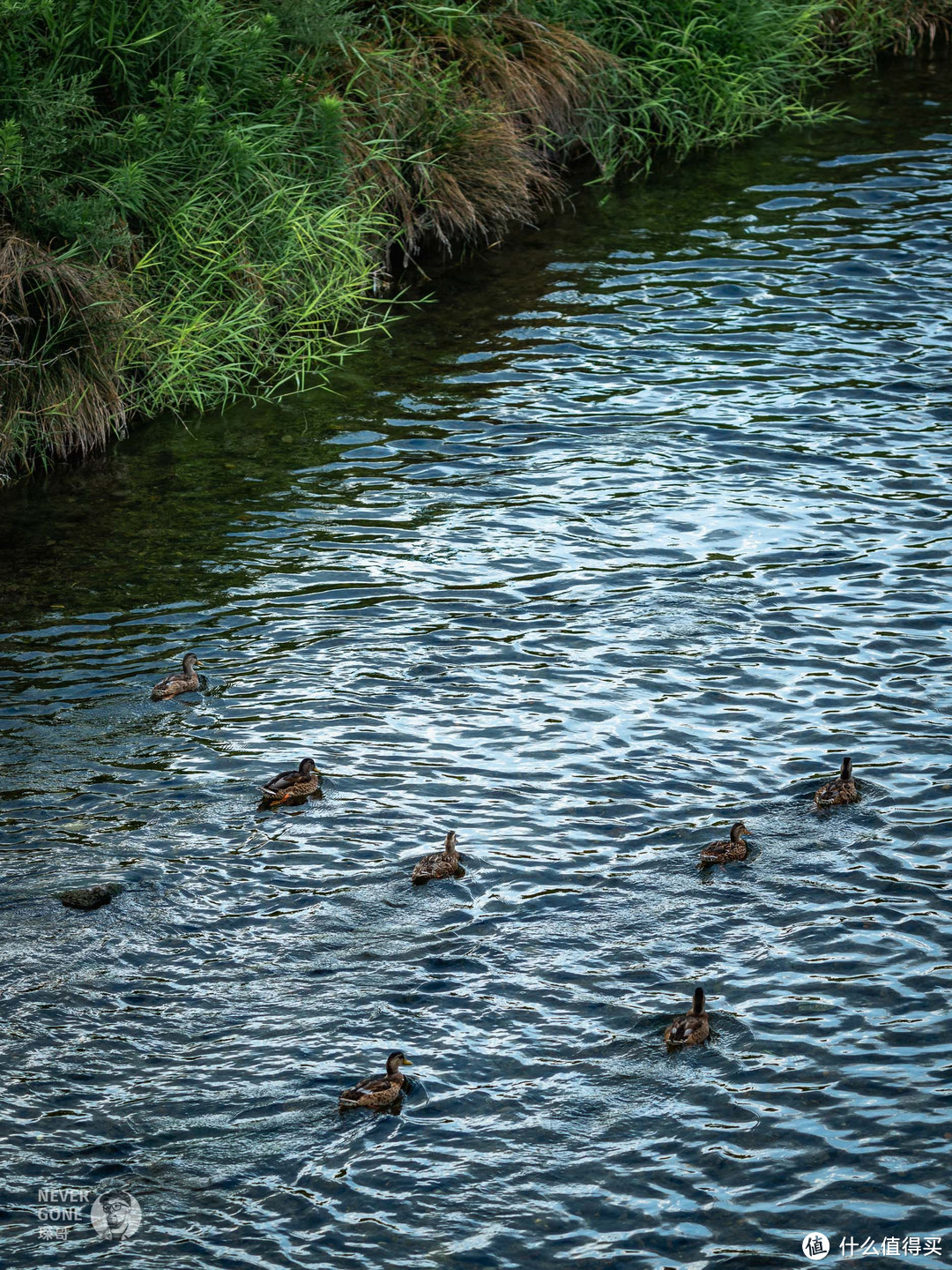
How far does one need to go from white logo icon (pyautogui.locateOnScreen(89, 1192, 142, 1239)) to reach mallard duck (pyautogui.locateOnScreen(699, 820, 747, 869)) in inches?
154

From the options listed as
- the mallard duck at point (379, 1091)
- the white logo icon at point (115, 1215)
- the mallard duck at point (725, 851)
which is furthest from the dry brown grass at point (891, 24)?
the white logo icon at point (115, 1215)

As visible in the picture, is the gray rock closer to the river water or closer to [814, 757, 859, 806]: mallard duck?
the river water

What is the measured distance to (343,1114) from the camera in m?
7.23

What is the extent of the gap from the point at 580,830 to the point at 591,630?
9.23 ft

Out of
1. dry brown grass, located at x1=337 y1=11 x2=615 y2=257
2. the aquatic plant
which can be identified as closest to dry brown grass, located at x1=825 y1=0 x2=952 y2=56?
dry brown grass, located at x1=337 y1=11 x2=615 y2=257

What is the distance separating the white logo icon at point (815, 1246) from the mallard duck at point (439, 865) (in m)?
3.12

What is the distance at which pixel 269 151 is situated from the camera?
17344mm

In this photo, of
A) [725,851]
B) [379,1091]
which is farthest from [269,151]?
[379,1091]

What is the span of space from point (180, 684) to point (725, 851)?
14.3ft

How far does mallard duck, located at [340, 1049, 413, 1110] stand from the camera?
23.5 feet

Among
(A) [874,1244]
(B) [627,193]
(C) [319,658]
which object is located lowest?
(A) [874,1244]

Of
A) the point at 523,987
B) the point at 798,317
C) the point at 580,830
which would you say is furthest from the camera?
the point at 798,317

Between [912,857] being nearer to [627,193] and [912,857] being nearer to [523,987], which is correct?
[523,987]

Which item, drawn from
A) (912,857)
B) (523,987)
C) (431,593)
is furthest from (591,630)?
(523,987)
